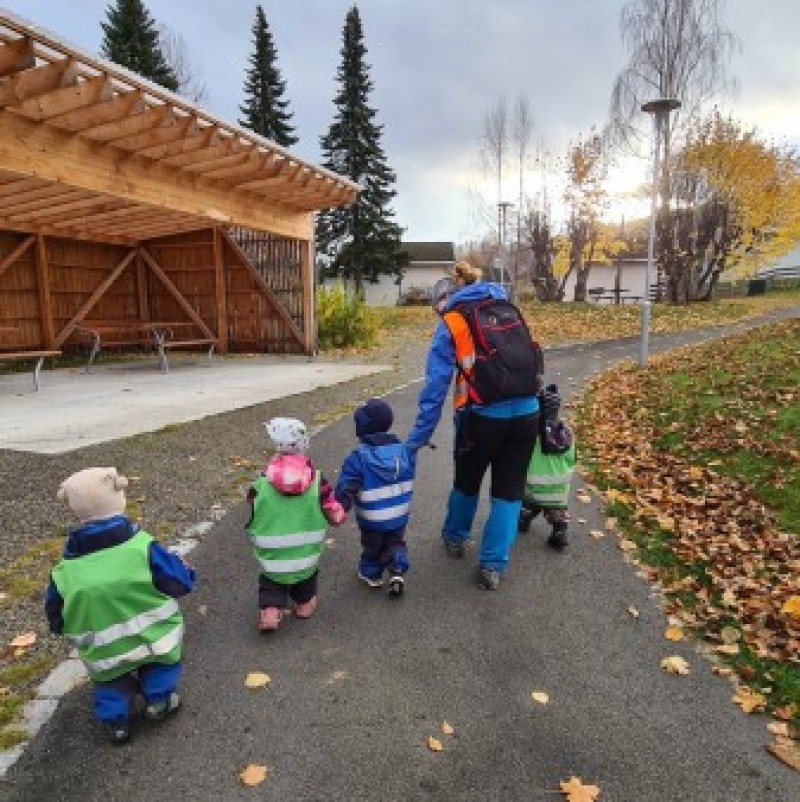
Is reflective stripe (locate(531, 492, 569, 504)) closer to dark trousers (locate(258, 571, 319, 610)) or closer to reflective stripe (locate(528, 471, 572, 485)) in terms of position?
reflective stripe (locate(528, 471, 572, 485))

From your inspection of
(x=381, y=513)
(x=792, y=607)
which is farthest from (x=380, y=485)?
(x=792, y=607)

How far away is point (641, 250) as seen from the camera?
46.1 metres

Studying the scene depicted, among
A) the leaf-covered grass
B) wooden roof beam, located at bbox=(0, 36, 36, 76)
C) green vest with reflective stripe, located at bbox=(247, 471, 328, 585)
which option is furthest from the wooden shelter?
the leaf-covered grass

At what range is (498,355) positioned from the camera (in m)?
3.32

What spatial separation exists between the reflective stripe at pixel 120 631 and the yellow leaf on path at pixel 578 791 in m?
1.63

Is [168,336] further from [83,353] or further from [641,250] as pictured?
[641,250]

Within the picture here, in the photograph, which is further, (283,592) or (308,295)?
(308,295)

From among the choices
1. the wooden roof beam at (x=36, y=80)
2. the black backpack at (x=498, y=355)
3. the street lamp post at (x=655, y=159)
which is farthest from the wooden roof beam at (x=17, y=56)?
the street lamp post at (x=655, y=159)

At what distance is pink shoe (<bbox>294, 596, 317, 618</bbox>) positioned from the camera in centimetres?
329

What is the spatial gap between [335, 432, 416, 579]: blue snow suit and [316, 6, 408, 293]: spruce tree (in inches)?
1177

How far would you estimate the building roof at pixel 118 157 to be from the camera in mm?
6008

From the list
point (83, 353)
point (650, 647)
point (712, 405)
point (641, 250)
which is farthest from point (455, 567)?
point (641, 250)

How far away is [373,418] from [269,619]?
1158 mm

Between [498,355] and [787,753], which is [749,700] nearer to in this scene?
[787,753]
